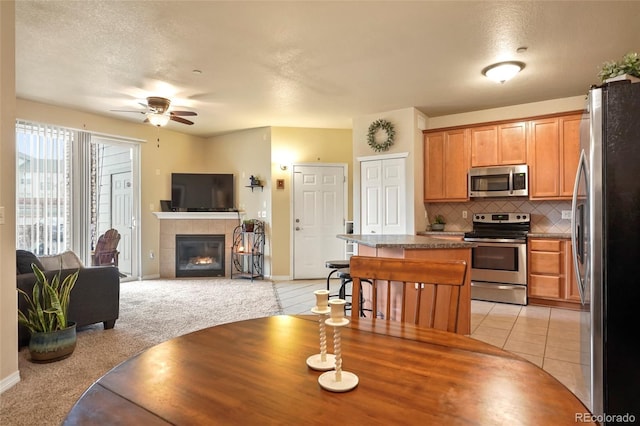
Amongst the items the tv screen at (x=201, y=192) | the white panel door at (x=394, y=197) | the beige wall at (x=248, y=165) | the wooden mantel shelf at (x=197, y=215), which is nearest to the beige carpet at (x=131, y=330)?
the wooden mantel shelf at (x=197, y=215)

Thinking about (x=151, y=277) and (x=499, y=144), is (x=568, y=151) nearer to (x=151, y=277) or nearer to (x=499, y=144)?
(x=499, y=144)

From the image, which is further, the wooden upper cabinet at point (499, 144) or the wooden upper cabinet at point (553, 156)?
the wooden upper cabinet at point (499, 144)

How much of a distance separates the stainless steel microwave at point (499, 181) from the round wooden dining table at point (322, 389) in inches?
166

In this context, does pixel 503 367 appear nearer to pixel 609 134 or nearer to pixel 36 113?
pixel 609 134

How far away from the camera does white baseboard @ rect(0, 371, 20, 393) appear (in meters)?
2.28

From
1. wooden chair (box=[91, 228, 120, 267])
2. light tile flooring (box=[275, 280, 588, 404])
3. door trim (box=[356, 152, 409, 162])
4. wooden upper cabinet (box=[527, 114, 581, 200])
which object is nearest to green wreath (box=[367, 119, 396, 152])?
door trim (box=[356, 152, 409, 162])

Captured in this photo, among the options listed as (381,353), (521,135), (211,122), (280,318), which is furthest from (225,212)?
(381,353)

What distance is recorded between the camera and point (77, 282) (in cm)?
328

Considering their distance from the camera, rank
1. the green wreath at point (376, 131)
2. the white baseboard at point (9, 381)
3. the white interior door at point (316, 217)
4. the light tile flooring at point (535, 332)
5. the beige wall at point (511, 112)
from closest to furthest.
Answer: the white baseboard at point (9, 381)
the light tile flooring at point (535, 332)
the beige wall at point (511, 112)
the green wreath at point (376, 131)
the white interior door at point (316, 217)

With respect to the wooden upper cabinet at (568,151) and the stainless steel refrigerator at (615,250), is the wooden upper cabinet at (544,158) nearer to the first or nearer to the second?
the wooden upper cabinet at (568,151)

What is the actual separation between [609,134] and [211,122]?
5497 mm

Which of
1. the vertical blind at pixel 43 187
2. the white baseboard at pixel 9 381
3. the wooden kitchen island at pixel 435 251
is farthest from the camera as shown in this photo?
the vertical blind at pixel 43 187

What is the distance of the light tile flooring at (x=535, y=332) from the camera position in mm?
2608

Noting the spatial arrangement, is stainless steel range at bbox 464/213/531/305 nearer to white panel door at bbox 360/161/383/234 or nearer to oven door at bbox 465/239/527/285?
oven door at bbox 465/239/527/285
